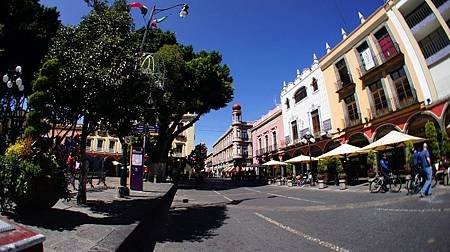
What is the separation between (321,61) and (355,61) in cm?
524

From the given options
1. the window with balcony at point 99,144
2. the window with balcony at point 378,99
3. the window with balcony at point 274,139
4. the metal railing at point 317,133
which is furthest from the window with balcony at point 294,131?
the window with balcony at point 99,144

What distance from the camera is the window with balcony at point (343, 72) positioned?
2492 centimetres

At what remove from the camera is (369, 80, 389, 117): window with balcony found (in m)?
20.9

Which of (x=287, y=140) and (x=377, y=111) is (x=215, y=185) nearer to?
(x=287, y=140)

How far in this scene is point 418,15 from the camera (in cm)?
1836

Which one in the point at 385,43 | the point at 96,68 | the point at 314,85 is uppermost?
the point at 314,85

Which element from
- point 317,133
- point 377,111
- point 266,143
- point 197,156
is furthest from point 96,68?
point 197,156

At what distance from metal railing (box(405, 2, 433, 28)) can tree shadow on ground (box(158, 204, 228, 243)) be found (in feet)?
59.5

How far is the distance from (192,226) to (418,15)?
19.9m

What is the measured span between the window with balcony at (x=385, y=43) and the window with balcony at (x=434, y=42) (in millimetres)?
1779

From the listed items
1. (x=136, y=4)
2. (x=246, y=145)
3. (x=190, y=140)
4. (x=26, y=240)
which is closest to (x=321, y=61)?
(x=136, y=4)

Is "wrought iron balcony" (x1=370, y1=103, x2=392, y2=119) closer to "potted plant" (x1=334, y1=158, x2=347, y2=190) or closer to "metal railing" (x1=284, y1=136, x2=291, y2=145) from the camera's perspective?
"potted plant" (x1=334, y1=158, x2=347, y2=190)

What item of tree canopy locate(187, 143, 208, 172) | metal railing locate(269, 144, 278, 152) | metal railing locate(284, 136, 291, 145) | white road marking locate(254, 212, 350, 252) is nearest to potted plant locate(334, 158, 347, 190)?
white road marking locate(254, 212, 350, 252)

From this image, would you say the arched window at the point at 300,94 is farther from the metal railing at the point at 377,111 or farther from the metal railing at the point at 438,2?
the metal railing at the point at 438,2
